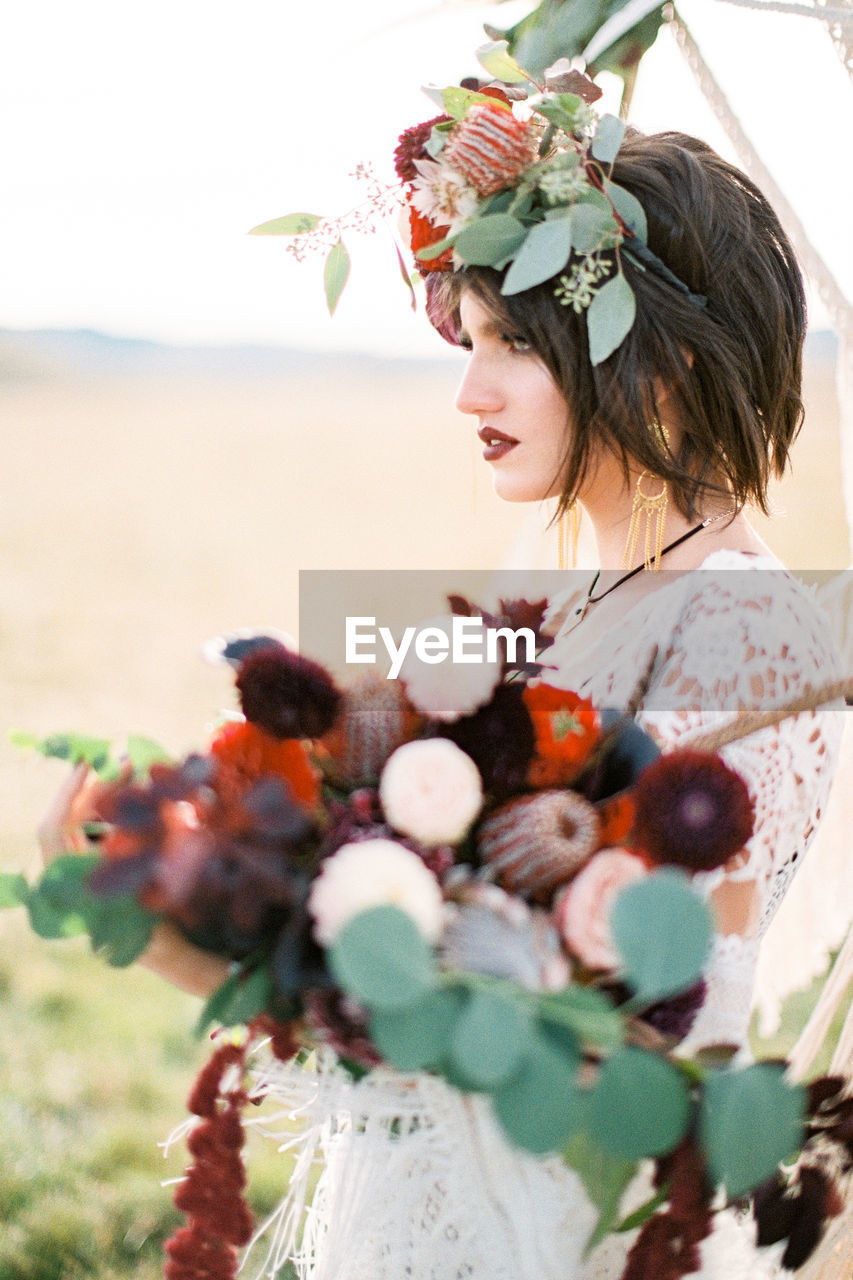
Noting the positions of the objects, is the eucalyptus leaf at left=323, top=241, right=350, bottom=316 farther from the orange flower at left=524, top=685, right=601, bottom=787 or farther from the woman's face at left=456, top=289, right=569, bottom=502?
the orange flower at left=524, top=685, right=601, bottom=787

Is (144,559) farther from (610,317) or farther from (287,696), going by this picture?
(287,696)

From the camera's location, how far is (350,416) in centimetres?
916

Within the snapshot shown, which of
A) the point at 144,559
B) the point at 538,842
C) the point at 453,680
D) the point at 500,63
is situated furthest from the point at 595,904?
the point at 144,559

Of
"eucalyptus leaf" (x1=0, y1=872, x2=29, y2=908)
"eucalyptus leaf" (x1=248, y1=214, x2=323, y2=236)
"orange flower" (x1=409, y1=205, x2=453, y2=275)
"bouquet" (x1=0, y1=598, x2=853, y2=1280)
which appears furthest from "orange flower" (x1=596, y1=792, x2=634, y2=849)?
"eucalyptus leaf" (x1=248, y1=214, x2=323, y2=236)

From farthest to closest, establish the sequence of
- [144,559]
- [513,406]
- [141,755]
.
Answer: [144,559], [513,406], [141,755]

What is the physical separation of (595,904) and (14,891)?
1.10 ft

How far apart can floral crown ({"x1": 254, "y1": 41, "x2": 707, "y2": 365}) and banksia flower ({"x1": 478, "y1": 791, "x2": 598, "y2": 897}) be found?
0.54 meters

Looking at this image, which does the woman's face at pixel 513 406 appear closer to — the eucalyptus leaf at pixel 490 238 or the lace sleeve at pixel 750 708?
the eucalyptus leaf at pixel 490 238

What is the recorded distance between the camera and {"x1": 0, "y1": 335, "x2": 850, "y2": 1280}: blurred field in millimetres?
2195

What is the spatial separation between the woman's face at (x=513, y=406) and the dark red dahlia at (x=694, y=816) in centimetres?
59

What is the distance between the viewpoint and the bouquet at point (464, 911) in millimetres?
497

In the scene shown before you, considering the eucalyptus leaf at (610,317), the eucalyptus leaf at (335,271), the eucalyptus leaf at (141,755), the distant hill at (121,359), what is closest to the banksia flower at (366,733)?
the eucalyptus leaf at (141,755)

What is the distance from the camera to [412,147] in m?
1.15

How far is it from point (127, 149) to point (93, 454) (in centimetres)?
713
